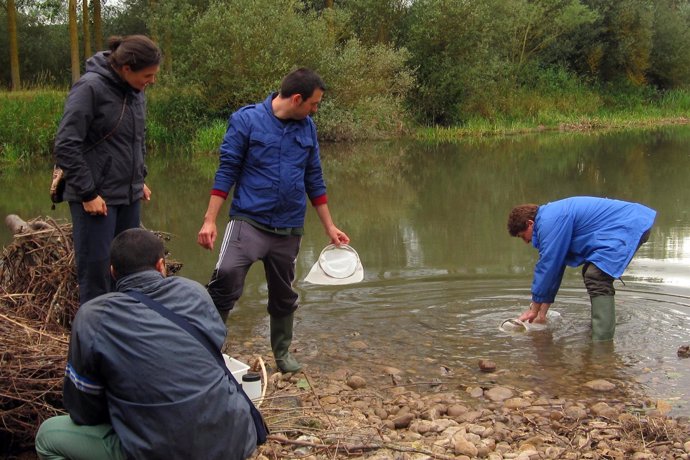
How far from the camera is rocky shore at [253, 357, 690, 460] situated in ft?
14.7

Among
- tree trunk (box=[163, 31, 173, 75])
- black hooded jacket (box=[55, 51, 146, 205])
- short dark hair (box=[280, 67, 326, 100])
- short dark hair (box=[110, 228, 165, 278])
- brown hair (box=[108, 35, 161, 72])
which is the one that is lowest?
short dark hair (box=[110, 228, 165, 278])

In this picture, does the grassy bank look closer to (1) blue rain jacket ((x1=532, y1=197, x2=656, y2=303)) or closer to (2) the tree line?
(2) the tree line

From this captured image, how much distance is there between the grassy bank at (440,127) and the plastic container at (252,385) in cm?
1864

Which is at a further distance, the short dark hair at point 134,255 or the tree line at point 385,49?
the tree line at point 385,49

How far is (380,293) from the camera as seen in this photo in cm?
859

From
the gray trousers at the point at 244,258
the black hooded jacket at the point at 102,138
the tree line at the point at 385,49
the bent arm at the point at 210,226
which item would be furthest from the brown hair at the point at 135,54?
the tree line at the point at 385,49

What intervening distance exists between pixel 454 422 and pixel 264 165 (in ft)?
6.31

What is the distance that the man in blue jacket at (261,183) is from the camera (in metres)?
5.38

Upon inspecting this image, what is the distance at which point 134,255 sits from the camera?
332 cm

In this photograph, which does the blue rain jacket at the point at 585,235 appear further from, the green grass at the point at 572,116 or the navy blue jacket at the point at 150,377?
the green grass at the point at 572,116

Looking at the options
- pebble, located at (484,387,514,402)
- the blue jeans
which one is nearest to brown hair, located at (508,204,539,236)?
pebble, located at (484,387,514,402)

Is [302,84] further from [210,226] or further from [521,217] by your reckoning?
[521,217]

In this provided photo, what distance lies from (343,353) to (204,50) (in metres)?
22.0

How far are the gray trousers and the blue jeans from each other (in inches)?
81.8
